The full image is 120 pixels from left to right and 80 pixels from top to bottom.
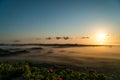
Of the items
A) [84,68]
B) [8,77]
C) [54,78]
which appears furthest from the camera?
[84,68]

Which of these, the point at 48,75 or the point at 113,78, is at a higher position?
the point at 48,75

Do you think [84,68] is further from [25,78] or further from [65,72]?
[25,78]

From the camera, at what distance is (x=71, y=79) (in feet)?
25.1

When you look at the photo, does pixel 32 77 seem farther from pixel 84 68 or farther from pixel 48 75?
pixel 84 68

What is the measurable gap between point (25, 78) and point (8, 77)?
127 centimetres

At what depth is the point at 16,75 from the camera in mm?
8633

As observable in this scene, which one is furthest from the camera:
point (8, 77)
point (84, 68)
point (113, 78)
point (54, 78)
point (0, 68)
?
Result: point (84, 68)

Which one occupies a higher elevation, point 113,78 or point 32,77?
point 32,77

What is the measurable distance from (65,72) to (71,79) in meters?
1.12

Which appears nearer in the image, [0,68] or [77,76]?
[77,76]

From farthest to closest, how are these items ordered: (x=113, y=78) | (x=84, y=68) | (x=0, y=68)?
(x=84, y=68)
(x=113, y=78)
(x=0, y=68)

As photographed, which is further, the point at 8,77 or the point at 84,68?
the point at 84,68

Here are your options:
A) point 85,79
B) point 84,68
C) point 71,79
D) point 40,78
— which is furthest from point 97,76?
point 84,68

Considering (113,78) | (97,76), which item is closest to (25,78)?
(97,76)
